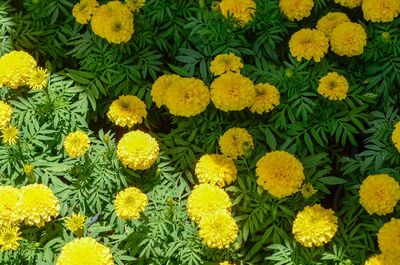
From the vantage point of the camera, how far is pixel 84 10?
3.21 m

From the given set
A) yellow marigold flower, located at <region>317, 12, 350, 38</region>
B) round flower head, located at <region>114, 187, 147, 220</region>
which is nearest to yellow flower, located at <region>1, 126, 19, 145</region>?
round flower head, located at <region>114, 187, 147, 220</region>

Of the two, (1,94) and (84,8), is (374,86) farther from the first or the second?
(1,94)

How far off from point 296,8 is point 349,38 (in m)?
0.36

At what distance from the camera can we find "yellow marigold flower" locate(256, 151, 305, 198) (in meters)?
2.62

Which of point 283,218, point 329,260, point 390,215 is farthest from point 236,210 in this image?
point 390,215

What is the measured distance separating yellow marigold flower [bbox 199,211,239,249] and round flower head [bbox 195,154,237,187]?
23 centimetres

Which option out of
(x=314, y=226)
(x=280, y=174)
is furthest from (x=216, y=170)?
(x=314, y=226)

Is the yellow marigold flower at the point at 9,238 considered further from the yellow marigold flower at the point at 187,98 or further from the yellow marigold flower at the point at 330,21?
the yellow marigold flower at the point at 330,21

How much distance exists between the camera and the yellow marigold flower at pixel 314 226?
2541 millimetres

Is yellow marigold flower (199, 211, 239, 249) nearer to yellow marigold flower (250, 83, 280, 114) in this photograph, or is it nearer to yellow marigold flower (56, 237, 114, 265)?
yellow marigold flower (56, 237, 114, 265)

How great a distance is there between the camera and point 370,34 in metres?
3.13

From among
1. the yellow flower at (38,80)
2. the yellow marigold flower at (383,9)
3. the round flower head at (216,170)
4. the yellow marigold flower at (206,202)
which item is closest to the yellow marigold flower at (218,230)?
the yellow marigold flower at (206,202)

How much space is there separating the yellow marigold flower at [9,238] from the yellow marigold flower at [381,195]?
A: 169 centimetres

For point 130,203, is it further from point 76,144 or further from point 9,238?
point 9,238
